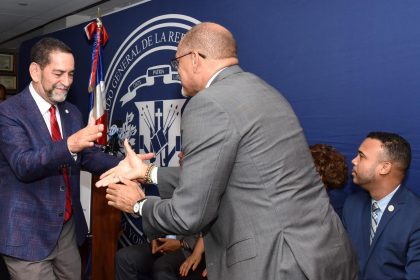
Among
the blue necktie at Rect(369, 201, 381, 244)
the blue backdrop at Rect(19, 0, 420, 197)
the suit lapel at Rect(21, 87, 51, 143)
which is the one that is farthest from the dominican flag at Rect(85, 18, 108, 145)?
the blue necktie at Rect(369, 201, 381, 244)

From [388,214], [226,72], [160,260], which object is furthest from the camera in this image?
[160,260]

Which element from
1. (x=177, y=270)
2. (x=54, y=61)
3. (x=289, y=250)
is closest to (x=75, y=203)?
(x=54, y=61)

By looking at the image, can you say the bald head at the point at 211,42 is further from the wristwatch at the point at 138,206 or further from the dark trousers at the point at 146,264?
the dark trousers at the point at 146,264

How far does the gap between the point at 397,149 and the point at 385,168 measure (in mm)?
111

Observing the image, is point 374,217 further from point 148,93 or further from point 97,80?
point 97,80

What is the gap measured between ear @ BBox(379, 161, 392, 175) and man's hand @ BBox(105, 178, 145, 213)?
128 cm

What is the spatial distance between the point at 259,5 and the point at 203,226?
204 centimetres

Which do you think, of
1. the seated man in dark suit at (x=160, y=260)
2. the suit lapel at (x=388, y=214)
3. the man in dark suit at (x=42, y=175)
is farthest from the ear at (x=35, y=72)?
the suit lapel at (x=388, y=214)

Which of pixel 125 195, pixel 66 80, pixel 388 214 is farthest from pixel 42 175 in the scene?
pixel 388 214

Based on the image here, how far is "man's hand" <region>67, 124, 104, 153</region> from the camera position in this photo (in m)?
1.86

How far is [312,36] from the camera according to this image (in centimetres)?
267

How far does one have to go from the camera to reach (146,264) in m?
3.11

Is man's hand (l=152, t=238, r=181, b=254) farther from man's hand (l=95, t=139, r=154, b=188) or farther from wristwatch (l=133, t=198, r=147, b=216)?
wristwatch (l=133, t=198, r=147, b=216)

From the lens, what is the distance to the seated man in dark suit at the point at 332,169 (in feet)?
8.09
